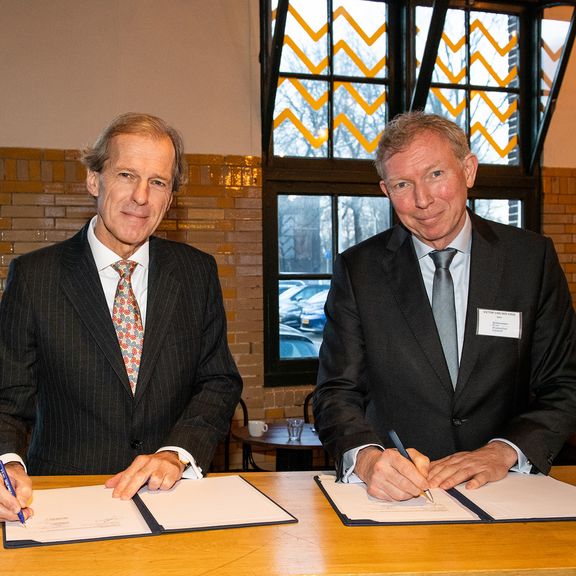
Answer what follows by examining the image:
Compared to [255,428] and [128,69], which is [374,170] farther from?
[255,428]

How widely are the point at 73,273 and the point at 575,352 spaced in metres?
1.52

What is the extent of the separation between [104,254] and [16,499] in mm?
878

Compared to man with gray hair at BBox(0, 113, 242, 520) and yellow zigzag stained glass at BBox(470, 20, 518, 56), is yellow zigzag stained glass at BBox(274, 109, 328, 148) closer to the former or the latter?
yellow zigzag stained glass at BBox(470, 20, 518, 56)

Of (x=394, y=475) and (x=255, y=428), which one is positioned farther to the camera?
(x=255, y=428)

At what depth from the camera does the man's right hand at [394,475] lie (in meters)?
1.72

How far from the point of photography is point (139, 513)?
1.63m

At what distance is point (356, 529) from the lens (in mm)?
1550

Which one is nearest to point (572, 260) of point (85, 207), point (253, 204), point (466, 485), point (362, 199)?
point (362, 199)

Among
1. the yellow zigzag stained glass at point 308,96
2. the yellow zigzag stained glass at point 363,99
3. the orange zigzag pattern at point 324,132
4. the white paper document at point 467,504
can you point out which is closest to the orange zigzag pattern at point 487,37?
the yellow zigzag stained glass at point 363,99

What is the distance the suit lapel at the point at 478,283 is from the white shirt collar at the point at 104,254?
1004 millimetres

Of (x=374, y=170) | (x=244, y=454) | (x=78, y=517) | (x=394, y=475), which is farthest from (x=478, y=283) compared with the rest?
(x=374, y=170)

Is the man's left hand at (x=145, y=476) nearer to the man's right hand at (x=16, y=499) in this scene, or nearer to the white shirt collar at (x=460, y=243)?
the man's right hand at (x=16, y=499)

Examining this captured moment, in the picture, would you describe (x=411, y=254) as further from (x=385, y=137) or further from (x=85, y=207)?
(x=85, y=207)

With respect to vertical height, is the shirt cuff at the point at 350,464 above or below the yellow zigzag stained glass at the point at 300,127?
below
